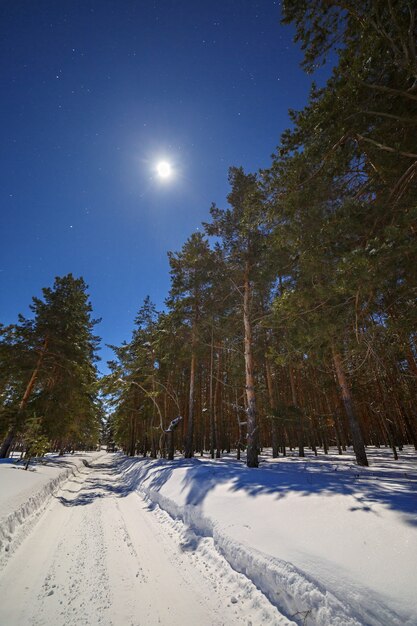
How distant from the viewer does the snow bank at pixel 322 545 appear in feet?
8.03

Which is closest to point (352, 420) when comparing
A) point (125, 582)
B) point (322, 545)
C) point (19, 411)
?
point (322, 545)

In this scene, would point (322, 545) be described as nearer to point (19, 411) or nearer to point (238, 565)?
point (238, 565)

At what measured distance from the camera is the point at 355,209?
6645mm

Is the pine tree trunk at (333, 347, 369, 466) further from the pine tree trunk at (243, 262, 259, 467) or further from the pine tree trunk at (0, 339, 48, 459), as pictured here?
the pine tree trunk at (0, 339, 48, 459)

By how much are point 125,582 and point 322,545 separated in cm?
295

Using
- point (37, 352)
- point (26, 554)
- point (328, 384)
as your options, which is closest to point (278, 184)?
point (26, 554)

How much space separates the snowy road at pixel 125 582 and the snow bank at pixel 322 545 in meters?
0.25

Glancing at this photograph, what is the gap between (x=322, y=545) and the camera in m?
3.41

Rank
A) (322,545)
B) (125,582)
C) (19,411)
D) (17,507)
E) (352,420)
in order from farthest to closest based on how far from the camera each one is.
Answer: (19,411) → (352,420) → (17,507) → (125,582) → (322,545)

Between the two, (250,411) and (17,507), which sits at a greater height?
(250,411)

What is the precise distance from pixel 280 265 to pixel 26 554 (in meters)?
10.9

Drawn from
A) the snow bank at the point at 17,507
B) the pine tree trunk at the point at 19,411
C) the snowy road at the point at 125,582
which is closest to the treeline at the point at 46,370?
the pine tree trunk at the point at 19,411

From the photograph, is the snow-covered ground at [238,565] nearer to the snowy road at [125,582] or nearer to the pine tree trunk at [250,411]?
the snowy road at [125,582]

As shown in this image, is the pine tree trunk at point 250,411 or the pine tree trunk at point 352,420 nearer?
the pine tree trunk at point 250,411
